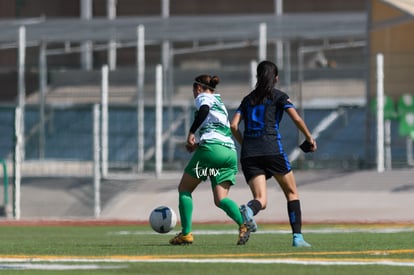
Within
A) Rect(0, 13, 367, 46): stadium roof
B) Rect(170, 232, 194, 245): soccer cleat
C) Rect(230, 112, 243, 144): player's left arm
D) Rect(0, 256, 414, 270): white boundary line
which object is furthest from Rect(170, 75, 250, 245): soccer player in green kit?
Rect(0, 13, 367, 46): stadium roof

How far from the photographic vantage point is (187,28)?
34000mm

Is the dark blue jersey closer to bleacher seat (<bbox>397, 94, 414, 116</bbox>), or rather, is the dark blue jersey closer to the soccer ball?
the soccer ball

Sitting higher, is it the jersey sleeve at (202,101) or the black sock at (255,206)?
the jersey sleeve at (202,101)

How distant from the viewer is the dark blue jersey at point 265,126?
1276 cm

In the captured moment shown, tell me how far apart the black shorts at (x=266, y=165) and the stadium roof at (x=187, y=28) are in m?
19.4

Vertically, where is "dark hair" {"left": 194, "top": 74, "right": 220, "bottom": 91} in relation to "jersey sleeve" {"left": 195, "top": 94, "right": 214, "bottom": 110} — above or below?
above

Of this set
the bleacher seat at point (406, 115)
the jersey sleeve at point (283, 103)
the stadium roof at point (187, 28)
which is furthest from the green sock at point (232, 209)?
the stadium roof at point (187, 28)

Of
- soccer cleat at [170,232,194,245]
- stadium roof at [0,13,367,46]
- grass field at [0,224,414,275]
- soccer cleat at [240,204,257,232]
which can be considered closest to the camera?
grass field at [0,224,414,275]

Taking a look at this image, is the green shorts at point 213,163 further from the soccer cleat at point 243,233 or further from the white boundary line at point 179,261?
the white boundary line at point 179,261

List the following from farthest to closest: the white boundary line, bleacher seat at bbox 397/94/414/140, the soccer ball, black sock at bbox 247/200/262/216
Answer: bleacher seat at bbox 397/94/414/140 < the soccer ball < black sock at bbox 247/200/262/216 < the white boundary line

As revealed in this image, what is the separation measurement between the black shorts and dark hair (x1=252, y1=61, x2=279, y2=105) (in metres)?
0.54

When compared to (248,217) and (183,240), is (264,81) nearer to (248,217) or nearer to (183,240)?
(248,217)

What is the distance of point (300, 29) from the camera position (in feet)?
109

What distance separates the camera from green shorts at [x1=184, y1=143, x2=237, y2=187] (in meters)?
13.6
